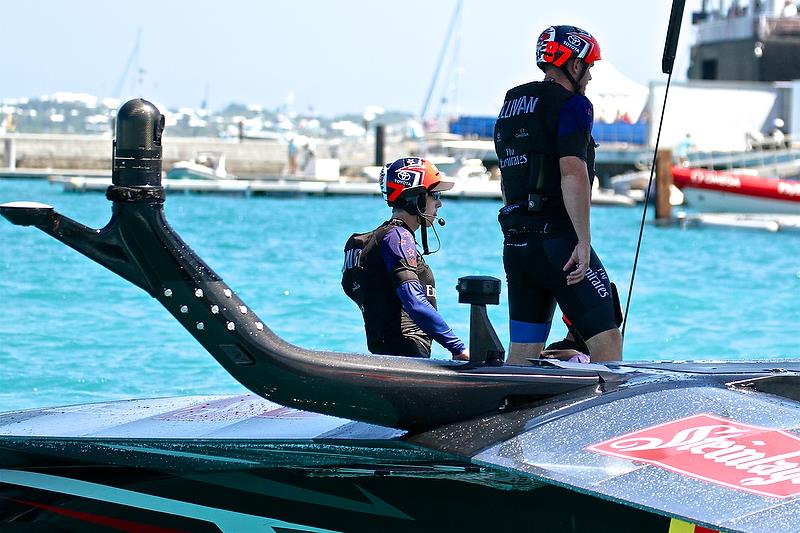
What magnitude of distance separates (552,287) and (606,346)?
30cm

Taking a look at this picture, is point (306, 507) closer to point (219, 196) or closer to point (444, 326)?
point (444, 326)

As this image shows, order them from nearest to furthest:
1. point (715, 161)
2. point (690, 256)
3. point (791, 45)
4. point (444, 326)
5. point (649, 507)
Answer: point (649, 507) < point (444, 326) < point (690, 256) < point (715, 161) < point (791, 45)

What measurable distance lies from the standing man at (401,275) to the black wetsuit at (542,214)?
344mm

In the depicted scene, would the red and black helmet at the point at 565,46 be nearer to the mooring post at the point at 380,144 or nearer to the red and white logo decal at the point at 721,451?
the red and white logo decal at the point at 721,451

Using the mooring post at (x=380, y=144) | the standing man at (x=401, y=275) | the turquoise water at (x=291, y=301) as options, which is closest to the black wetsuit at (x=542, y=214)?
the standing man at (x=401, y=275)

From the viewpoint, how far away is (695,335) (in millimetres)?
11844

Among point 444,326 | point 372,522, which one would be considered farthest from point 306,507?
point 444,326

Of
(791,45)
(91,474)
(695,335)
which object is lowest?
(695,335)

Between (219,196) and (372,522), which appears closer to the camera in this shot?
(372,522)

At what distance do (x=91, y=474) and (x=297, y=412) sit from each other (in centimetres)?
62

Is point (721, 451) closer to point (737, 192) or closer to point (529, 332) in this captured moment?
point (529, 332)

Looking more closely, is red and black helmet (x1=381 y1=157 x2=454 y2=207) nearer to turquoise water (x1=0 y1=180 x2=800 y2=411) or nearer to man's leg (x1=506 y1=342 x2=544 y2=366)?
man's leg (x1=506 y1=342 x2=544 y2=366)

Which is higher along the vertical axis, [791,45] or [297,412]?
[791,45]

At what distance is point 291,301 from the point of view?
13.5 m
